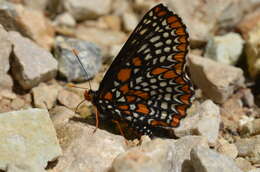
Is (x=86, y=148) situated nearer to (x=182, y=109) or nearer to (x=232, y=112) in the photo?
(x=182, y=109)

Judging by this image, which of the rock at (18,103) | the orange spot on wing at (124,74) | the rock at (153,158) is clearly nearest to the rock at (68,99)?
the rock at (18,103)

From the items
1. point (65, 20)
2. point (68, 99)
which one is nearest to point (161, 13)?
point (68, 99)

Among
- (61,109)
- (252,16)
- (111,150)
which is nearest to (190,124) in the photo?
(111,150)

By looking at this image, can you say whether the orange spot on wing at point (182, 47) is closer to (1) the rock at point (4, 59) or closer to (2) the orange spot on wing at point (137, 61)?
(2) the orange spot on wing at point (137, 61)

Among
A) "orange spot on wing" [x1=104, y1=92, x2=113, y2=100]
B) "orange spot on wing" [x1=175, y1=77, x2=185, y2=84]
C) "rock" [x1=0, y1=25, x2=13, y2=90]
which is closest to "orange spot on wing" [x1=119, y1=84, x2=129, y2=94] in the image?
"orange spot on wing" [x1=104, y1=92, x2=113, y2=100]

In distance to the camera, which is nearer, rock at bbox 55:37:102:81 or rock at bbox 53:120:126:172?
rock at bbox 53:120:126:172

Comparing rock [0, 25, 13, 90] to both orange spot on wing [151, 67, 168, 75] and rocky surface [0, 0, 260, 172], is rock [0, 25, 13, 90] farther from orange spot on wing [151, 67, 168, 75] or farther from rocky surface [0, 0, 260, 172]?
orange spot on wing [151, 67, 168, 75]
